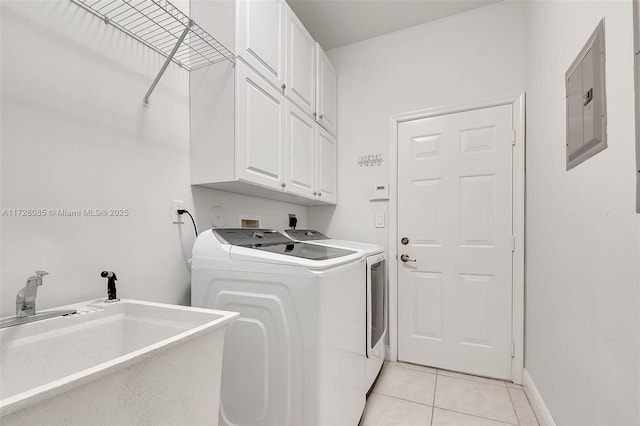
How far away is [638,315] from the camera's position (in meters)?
0.80

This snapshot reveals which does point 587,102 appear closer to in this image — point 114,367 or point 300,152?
point 300,152

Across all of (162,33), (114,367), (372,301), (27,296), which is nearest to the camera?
(114,367)

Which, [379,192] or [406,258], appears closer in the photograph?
[406,258]

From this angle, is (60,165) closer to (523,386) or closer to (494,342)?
(494,342)

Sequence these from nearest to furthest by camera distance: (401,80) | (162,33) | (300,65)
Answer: (162,33) → (300,65) → (401,80)

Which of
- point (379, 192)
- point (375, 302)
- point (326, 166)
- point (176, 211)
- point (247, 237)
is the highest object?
point (326, 166)

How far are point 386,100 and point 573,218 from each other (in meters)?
1.75

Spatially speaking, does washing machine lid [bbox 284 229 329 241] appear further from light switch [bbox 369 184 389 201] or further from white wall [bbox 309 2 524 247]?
light switch [bbox 369 184 389 201]

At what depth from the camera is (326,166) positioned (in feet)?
8.14

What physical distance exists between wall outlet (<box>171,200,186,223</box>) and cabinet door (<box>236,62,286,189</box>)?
0.35 m

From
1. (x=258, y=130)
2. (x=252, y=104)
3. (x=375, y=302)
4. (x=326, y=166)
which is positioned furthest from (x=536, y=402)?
(x=252, y=104)

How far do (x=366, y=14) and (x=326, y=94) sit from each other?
2.24 feet

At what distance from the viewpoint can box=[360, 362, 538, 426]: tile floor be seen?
1652 millimetres

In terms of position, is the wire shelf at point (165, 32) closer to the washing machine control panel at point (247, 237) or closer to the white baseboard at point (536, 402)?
the washing machine control panel at point (247, 237)
